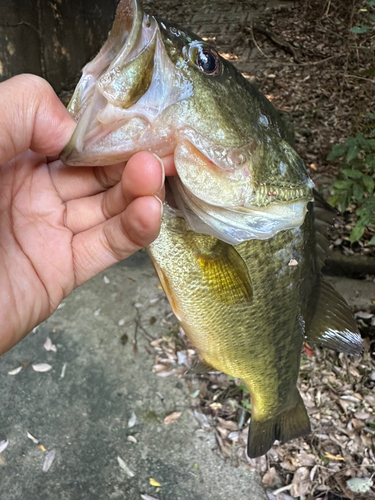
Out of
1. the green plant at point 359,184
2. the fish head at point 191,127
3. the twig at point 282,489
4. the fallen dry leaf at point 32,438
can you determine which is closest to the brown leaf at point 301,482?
the twig at point 282,489

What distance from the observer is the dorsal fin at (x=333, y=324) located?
6.10ft

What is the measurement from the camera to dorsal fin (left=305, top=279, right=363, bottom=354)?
1859 mm

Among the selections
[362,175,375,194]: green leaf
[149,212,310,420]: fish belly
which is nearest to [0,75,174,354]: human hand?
[149,212,310,420]: fish belly

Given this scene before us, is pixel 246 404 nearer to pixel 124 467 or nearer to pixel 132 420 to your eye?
pixel 132 420

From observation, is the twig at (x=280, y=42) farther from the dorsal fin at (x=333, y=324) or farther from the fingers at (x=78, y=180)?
the fingers at (x=78, y=180)

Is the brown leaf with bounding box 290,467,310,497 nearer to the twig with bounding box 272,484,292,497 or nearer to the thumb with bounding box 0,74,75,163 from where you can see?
the twig with bounding box 272,484,292,497

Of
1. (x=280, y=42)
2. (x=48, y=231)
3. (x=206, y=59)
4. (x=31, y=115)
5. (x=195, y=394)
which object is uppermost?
(x=206, y=59)

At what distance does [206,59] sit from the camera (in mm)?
1085

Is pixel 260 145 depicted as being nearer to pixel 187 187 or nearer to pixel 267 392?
pixel 187 187

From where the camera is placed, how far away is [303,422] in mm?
2023

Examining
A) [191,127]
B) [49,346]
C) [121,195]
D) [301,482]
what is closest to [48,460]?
[49,346]

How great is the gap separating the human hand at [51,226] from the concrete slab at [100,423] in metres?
1.56

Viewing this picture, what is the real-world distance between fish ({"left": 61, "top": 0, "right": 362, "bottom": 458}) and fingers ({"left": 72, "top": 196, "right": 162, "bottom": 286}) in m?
0.14

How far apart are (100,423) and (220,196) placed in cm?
216
